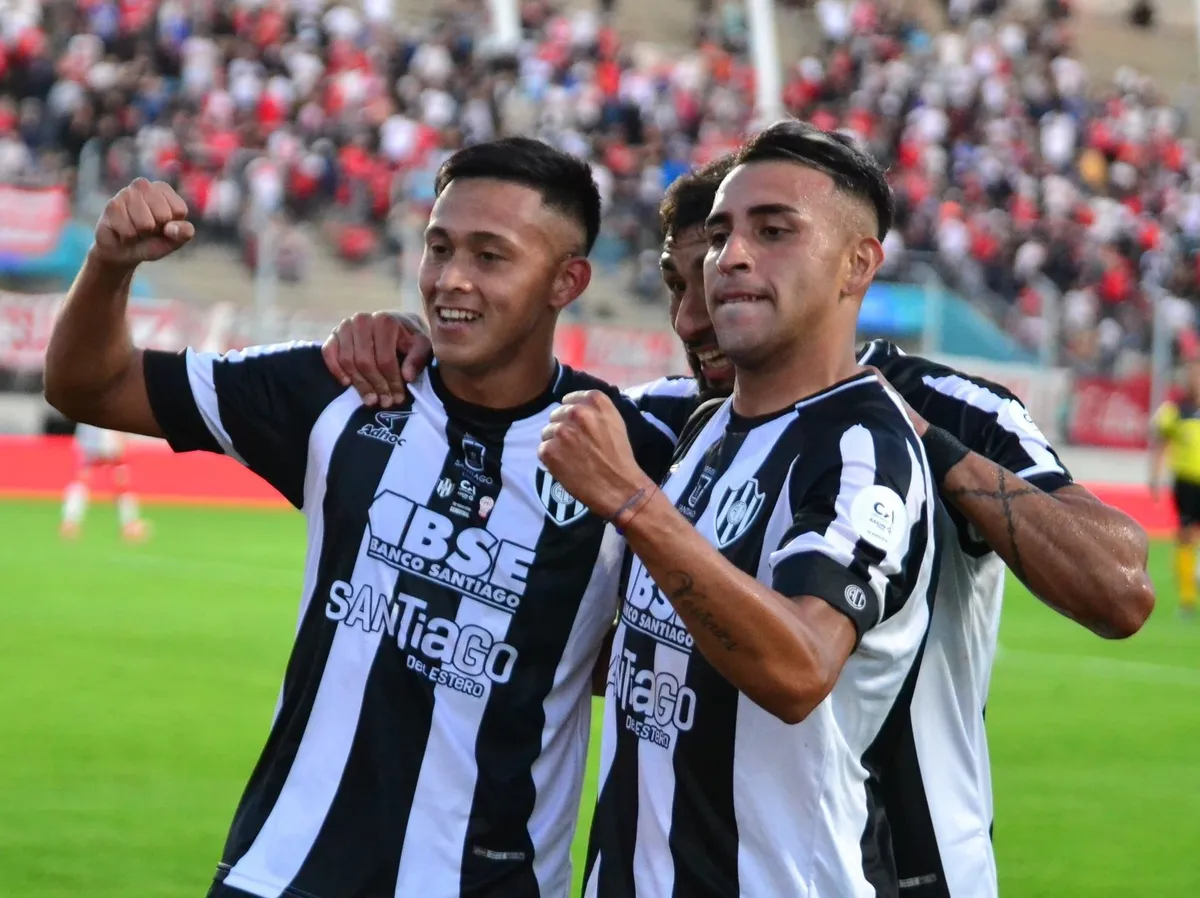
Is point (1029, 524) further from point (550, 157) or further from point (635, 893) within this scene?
point (550, 157)

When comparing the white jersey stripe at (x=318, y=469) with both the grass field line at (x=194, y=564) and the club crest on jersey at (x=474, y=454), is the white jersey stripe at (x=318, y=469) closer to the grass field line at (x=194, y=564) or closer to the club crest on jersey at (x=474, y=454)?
the club crest on jersey at (x=474, y=454)

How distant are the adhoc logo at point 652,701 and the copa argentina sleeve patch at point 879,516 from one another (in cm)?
44

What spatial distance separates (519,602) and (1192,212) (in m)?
31.6

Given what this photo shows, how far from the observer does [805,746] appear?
3.00m

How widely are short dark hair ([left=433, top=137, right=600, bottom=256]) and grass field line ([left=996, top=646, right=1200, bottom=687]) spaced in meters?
8.88

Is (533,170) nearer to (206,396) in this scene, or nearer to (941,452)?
(206,396)

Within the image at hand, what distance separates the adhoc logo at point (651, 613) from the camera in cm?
312

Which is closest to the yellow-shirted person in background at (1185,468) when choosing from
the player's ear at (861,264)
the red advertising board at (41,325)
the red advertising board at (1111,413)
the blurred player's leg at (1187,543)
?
the blurred player's leg at (1187,543)

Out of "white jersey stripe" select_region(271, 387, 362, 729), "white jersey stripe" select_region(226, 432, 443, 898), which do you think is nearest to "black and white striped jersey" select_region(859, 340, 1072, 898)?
"white jersey stripe" select_region(226, 432, 443, 898)

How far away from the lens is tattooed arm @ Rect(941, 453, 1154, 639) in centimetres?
321

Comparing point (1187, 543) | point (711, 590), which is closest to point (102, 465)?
point (1187, 543)

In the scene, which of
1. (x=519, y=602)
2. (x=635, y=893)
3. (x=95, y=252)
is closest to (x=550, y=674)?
(x=519, y=602)

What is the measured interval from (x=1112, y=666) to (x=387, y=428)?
31.5 ft

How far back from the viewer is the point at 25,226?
67.1 ft
